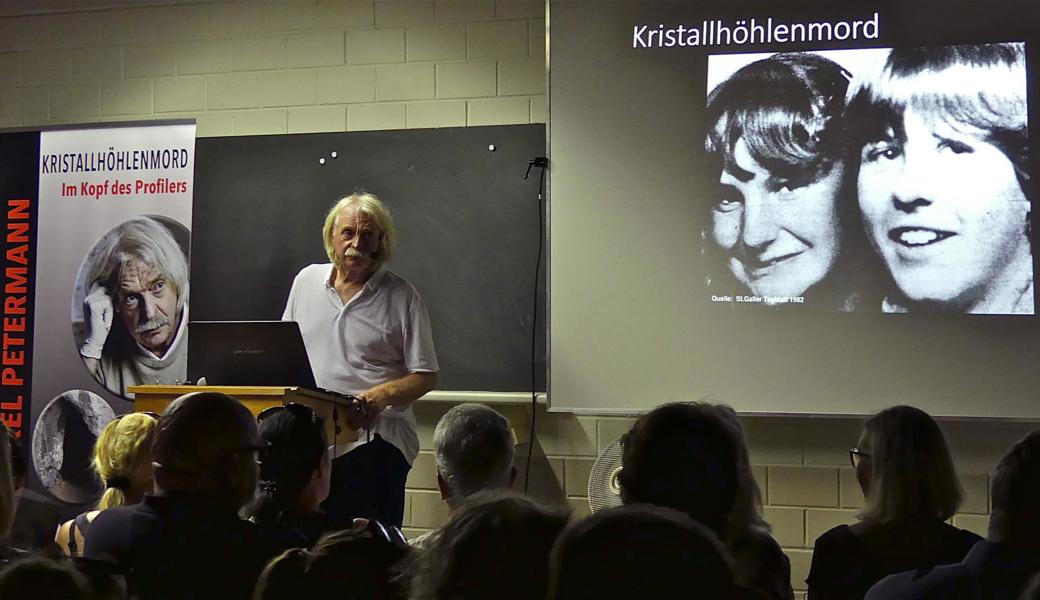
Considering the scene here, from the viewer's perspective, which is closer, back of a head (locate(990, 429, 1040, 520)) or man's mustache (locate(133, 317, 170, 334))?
back of a head (locate(990, 429, 1040, 520))

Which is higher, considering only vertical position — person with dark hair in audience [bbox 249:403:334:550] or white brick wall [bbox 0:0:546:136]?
white brick wall [bbox 0:0:546:136]

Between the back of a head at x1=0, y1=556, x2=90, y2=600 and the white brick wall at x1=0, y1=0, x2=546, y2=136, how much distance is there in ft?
11.6

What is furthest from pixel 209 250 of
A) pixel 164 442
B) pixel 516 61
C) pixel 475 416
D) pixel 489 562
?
pixel 489 562

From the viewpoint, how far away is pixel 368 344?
13.5ft

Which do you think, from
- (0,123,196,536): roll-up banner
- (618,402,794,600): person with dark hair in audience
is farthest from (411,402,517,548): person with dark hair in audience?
(0,123,196,536): roll-up banner

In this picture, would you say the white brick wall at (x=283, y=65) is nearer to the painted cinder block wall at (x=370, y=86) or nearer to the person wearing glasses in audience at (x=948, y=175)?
the painted cinder block wall at (x=370, y=86)

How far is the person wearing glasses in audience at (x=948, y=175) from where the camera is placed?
3.93 m

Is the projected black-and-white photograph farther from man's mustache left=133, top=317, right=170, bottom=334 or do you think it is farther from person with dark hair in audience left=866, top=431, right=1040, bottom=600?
man's mustache left=133, top=317, right=170, bottom=334

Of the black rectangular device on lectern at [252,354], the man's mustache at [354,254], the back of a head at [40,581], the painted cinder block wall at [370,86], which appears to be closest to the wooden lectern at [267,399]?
the black rectangular device on lectern at [252,354]

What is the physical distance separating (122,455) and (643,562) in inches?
77.0

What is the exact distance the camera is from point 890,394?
4.00 metres

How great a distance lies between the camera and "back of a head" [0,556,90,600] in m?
1.16

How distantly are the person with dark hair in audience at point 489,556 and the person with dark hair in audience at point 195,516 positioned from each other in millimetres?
600

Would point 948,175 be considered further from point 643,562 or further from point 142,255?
point 142,255
